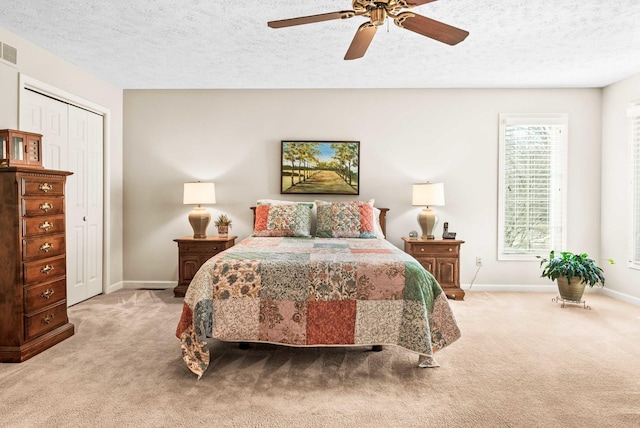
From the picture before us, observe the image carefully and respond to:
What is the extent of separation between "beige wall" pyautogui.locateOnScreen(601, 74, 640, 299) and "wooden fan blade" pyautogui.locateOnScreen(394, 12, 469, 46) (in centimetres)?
335

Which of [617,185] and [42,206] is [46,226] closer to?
[42,206]

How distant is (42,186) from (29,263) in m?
0.57

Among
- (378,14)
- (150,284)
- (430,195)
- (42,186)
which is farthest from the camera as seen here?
(150,284)

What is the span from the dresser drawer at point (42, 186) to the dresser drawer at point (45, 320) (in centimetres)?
87

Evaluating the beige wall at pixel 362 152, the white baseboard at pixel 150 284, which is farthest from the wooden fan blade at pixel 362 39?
the white baseboard at pixel 150 284

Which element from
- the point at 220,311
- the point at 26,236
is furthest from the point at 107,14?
the point at 220,311

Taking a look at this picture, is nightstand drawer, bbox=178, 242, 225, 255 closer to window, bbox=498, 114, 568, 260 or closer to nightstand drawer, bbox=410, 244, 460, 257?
nightstand drawer, bbox=410, 244, 460, 257

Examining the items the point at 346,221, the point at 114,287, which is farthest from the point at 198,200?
the point at 346,221

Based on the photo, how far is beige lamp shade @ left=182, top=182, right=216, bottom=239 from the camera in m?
4.71

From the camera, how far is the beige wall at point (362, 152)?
16.5 feet

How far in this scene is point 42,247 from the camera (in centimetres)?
301

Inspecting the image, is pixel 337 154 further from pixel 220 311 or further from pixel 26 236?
pixel 26 236

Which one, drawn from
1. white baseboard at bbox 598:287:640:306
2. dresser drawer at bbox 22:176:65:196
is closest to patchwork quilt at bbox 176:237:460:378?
dresser drawer at bbox 22:176:65:196

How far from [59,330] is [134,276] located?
2.07m
